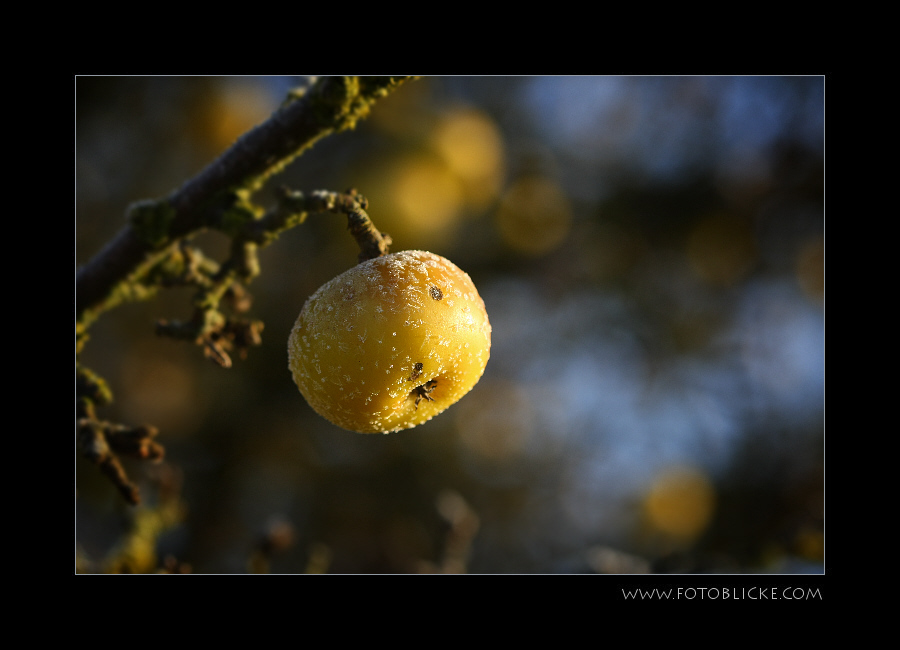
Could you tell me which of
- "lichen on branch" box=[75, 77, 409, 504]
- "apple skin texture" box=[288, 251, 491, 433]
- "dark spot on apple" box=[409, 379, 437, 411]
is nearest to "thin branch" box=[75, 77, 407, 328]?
"lichen on branch" box=[75, 77, 409, 504]

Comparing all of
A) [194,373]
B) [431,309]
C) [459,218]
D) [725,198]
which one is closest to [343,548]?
[194,373]

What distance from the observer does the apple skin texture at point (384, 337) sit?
994 mm

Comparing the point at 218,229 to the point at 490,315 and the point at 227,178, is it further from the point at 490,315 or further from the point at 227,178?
the point at 490,315

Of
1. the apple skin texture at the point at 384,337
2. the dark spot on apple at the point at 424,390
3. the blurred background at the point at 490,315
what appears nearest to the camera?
the apple skin texture at the point at 384,337

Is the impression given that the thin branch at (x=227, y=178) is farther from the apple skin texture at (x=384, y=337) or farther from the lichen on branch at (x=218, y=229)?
the apple skin texture at (x=384, y=337)

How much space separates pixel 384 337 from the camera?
0.99 m

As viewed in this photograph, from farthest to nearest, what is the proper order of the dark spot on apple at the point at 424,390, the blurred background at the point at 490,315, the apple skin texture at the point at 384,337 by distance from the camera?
the blurred background at the point at 490,315 < the dark spot on apple at the point at 424,390 < the apple skin texture at the point at 384,337

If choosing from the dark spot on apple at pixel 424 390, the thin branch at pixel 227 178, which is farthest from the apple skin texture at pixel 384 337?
the thin branch at pixel 227 178

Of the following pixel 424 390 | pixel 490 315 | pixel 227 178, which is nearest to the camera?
pixel 424 390

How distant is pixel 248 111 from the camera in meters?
4.07

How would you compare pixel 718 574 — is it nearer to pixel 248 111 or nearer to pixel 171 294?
pixel 171 294

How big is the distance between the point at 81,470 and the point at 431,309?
3768 mm

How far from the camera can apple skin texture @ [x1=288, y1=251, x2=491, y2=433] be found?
99 centimetres

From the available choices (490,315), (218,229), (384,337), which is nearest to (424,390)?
(384,337)
